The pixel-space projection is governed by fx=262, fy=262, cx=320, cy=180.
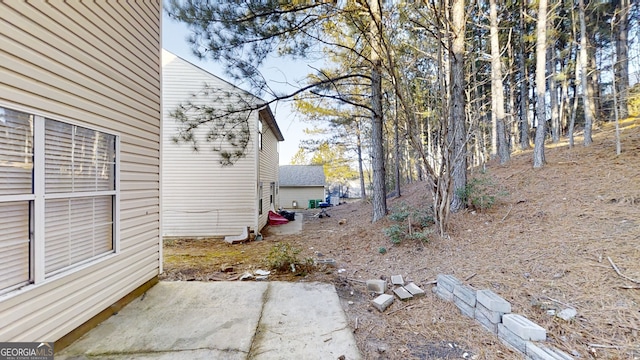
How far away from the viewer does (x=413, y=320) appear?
2830mm

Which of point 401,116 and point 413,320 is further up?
point 401,116

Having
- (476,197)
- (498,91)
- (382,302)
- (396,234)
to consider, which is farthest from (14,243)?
(498,91)

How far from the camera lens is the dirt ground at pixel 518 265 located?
2.29 metres

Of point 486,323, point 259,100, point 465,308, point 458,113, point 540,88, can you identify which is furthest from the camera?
point 540,88

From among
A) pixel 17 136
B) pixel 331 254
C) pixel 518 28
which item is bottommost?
pixel 331 254

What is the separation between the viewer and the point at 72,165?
8.43ft

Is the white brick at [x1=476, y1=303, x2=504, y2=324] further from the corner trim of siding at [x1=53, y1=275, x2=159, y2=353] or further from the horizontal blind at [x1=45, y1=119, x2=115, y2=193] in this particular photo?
the horizontal blind at [x1=45, y1=119, x2=115, y2=193]

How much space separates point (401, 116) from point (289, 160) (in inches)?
1077

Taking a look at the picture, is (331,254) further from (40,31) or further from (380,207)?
(40,31)

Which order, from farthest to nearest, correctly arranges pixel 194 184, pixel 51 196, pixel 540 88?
1. pixel 194 184
2. pixel 540 88
3. pixel 51 196

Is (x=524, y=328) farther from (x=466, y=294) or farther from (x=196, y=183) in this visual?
(x=196, y=183)

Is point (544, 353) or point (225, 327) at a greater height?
point (544, 353)

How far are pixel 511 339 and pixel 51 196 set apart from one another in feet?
13.7

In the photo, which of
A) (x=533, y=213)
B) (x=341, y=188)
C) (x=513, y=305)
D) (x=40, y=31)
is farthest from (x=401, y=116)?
(x=341, y=188)
